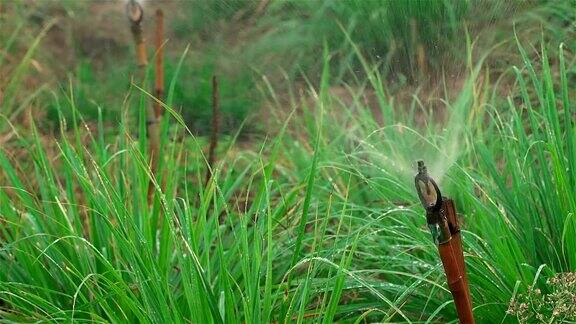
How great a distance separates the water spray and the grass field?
6.7 inches

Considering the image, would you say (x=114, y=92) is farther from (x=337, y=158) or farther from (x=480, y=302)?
(x=480, y=302)

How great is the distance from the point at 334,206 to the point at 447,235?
969mm

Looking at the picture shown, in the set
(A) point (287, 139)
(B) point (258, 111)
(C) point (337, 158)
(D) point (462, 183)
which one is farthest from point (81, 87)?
(D) point (462, 183)

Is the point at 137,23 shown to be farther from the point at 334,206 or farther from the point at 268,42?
the point at 268,42

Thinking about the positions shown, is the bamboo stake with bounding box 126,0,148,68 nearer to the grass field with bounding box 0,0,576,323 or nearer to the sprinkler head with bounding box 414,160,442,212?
the grass field with bounding box 0,0,576,323

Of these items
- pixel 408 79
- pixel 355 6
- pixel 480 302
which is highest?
pixel 355 6

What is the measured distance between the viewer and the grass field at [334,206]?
79.8 inches

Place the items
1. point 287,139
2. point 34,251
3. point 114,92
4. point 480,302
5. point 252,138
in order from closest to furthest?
1. point 480,302
2. point 34,251
3. point 287,139
4. point 252,138
5. point 114,92

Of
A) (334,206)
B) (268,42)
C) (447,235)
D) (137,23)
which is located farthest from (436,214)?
(268,42)

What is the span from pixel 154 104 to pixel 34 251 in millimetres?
746

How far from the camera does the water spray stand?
1673 mm

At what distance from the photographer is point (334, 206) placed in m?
2.64

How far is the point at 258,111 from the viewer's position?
4.18 metres

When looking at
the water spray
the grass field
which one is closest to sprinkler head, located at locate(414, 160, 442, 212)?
the water spray
